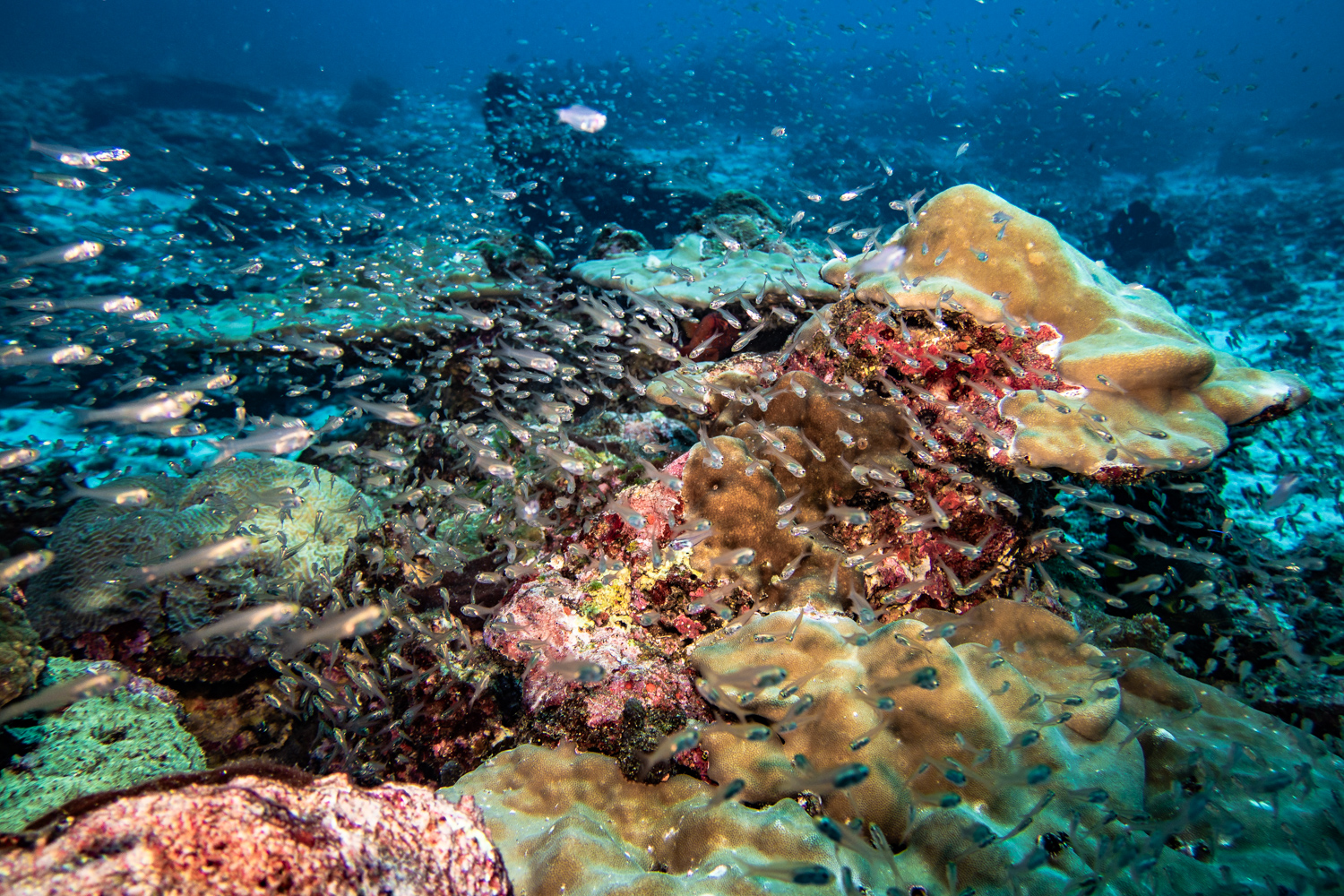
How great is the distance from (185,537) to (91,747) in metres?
2.34

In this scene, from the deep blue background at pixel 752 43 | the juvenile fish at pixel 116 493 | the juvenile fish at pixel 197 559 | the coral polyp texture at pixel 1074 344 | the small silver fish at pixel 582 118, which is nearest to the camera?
the juvenile fish at pixel 197 559

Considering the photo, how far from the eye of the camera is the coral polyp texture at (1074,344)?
450 centimetres

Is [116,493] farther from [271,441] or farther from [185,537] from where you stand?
[271,441]

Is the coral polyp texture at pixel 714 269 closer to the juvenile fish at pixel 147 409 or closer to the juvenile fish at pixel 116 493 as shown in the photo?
the juvenile fish at pixel 147 409

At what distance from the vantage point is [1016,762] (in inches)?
140

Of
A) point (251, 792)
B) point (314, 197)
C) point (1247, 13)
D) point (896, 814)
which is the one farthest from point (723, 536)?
point (1247, 13)

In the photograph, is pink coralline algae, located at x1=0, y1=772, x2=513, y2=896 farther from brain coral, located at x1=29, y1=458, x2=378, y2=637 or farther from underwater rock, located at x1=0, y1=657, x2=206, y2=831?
brain coral, located at x1=29, y1=458, x2=378, y2=637

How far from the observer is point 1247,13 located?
88875 millimetres

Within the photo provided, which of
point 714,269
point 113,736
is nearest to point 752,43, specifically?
point 714,269

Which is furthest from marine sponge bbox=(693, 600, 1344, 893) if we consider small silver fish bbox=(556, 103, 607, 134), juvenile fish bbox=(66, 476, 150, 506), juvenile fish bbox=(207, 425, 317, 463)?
small silver fish bbox=(556, 103, 607, 134)

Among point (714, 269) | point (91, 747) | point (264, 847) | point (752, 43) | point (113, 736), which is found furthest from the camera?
point (752, 43)

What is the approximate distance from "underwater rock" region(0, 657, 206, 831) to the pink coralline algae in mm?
Answer: 3119

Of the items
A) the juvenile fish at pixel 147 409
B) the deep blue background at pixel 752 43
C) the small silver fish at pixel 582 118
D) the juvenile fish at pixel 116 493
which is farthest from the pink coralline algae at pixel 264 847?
the deep blue background at pixel 752 43

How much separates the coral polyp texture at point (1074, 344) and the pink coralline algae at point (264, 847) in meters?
4.70
